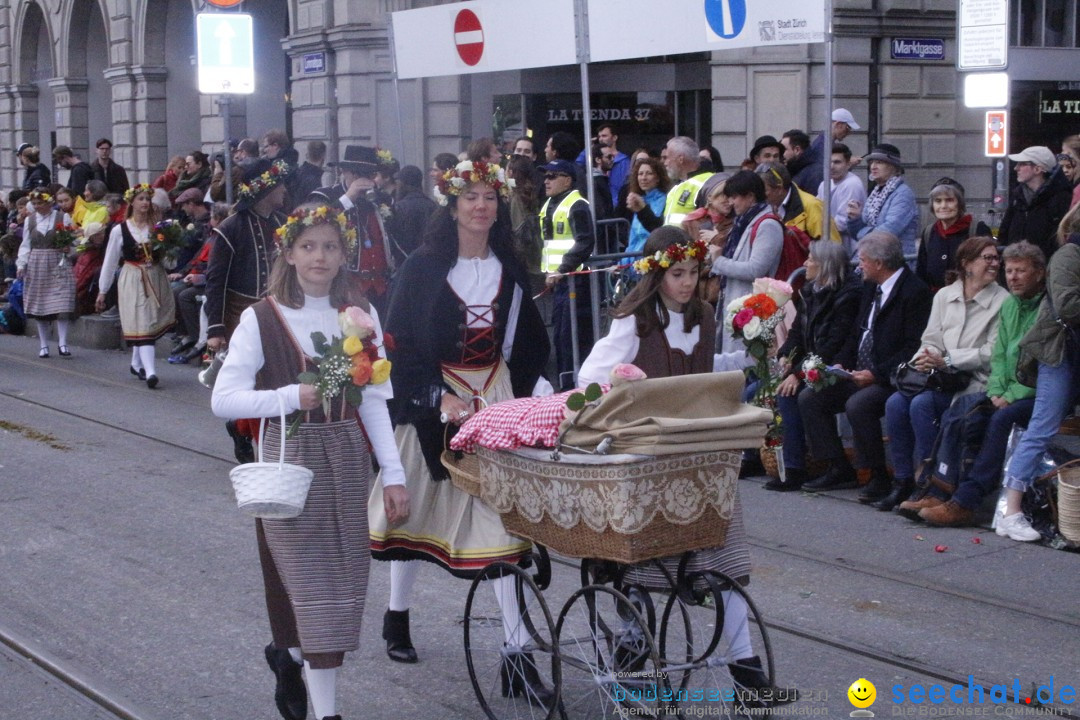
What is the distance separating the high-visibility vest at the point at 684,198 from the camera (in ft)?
36.5

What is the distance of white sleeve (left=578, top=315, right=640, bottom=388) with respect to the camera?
5.11m

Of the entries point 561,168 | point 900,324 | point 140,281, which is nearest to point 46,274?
point 140,281

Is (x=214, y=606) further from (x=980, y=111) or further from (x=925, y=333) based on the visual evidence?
(x=980, y=111)

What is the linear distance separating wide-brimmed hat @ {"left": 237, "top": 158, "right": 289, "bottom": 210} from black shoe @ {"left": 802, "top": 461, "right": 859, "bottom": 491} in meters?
3.87

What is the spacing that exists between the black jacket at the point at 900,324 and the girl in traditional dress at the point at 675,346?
367 centimetres

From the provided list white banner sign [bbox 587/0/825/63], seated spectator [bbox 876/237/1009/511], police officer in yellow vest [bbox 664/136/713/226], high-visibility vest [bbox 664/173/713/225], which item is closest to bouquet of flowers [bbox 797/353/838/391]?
seated spectator [bbox 876/237/1009/511]

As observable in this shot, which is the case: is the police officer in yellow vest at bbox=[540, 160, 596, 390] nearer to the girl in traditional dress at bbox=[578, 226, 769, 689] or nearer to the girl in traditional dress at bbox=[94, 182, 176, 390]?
the girl in traditional dress at bbox=[94, 182, 176, 390]

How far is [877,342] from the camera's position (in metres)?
8.82

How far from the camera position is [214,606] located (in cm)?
680

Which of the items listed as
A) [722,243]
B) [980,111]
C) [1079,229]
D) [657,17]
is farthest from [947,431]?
[980,111]

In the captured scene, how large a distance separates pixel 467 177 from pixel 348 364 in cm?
117

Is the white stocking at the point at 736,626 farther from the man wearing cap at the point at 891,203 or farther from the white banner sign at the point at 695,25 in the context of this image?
the man wearing cap at the point at 891,203

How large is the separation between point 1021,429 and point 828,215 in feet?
6.96

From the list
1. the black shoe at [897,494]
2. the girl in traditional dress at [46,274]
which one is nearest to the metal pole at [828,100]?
the black shoe at [897,494]
